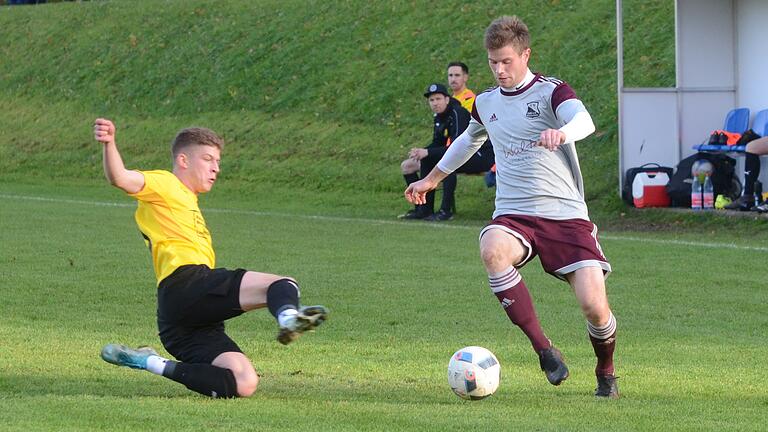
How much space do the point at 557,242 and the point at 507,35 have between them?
1096mm

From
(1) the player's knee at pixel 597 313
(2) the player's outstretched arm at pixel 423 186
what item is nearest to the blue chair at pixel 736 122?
(2) the player's outstretched arm at pixel 423 186

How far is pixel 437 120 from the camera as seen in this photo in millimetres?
17297

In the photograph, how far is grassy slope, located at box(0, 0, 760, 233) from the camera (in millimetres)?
22938

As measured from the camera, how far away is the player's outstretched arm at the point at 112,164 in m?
6.12

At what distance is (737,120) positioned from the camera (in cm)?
1773

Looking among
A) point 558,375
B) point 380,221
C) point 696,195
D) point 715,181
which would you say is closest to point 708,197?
point 696,195

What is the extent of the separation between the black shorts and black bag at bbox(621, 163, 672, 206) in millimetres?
11787

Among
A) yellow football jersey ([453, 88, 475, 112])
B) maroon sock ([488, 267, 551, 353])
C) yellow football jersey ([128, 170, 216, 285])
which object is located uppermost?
yellow football jersey ([453, 88, 475, 112])

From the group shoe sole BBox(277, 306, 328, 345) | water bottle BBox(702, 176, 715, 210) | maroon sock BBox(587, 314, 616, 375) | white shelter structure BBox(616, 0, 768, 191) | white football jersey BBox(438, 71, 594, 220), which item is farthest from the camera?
white shelter structure BBox(616, 0, 768, 191)

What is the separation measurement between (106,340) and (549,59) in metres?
17.2

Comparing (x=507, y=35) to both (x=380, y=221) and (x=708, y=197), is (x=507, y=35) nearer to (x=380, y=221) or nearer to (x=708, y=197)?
(x=708, y=197)

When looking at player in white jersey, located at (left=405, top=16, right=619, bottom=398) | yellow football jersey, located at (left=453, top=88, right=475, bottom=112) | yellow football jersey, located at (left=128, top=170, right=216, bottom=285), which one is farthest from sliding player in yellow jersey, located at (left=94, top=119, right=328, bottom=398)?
yellow football jersey, located at (left=453, top=88, right=475, bottom=112)

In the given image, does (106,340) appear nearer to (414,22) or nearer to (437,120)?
(437,120)

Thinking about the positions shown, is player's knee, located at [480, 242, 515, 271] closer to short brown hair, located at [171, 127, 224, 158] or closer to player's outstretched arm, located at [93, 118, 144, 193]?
short brown hair, located at [171, 127, 224, 158]
